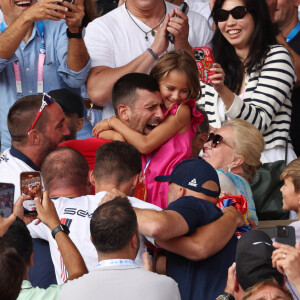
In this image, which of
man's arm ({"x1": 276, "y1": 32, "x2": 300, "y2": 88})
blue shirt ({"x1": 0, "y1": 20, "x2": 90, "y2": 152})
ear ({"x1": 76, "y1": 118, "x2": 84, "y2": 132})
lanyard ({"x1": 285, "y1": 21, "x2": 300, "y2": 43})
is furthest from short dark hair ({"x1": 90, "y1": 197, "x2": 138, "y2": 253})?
lanyard ({"x1": 285, "y1": 21, "x2": 300, "y2": 43})

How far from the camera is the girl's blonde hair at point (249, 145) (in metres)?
5.95

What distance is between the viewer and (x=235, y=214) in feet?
15.4

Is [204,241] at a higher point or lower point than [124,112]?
lower

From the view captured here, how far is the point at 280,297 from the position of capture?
11.8ft

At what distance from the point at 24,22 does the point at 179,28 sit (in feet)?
3.77

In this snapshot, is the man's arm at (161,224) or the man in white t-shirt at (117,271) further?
the man's arm at (161,224)

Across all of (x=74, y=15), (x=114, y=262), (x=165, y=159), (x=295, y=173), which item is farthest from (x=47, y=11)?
(x=114, y=262)

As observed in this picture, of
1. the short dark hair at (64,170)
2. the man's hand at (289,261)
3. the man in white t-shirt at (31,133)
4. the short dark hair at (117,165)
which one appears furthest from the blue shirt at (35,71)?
the man's hand at (289,261)

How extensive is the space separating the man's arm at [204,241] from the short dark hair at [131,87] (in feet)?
4.31

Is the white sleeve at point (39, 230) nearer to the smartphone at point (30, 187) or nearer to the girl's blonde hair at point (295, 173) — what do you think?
the smartphone at point (30, 187)

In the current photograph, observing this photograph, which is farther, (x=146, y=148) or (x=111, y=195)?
(x=146, y=148)

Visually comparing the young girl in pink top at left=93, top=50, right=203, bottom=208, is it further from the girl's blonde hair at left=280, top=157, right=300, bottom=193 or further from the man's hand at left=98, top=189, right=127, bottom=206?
the man's hand at left=98, top=189, right=127, bottom=206

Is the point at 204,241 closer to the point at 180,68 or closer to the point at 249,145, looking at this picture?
the point at 180,68

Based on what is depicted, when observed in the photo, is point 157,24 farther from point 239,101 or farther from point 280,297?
point 280,297
